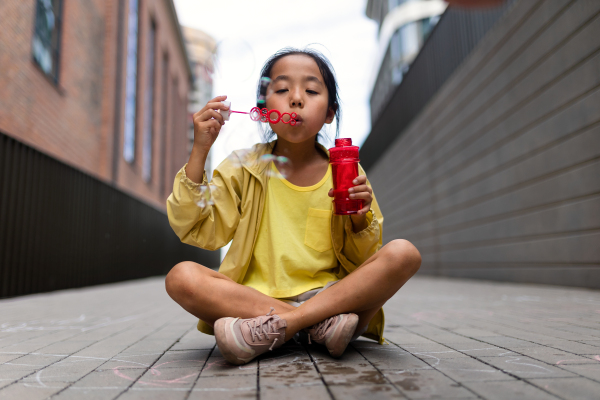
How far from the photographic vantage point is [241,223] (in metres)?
1.87

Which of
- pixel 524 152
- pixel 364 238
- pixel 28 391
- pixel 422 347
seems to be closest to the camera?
pixel 28 391

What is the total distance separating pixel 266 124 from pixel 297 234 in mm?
453

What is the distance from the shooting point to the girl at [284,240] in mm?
1614

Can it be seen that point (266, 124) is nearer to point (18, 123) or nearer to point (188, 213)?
point (188, 213)

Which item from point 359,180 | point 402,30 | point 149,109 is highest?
point 402,30

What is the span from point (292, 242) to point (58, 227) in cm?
530

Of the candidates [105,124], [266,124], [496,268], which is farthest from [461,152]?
[105,124]

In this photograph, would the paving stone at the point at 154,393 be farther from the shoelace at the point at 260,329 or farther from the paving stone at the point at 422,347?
the paving stone at the point at 422,347

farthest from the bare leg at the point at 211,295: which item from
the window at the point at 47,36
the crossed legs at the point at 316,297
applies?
the window at the point at 47,36

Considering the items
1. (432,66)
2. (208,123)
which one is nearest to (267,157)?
(208,123)

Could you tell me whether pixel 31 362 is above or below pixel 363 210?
below

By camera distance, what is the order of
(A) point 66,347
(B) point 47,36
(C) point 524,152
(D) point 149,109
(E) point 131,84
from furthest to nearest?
(D) point 149,109
(E) point 131,84
(B) point 47,36
(C) point 524,152
(A) point 66,347

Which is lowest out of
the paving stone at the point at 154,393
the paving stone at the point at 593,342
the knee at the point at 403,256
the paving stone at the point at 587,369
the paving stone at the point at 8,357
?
the paving stone at the point at 8,357

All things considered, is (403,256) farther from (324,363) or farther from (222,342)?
(222,342)
